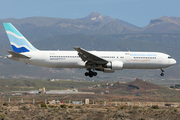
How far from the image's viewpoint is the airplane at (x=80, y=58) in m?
53.3

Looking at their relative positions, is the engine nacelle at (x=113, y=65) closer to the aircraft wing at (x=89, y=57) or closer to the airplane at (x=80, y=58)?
the airplane at (x=80, y=58)

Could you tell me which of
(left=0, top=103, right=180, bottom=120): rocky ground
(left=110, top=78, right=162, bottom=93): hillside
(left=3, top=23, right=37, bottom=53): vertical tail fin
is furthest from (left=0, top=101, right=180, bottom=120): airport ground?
(left=110, top=78, right=162, bottom=93): hillside

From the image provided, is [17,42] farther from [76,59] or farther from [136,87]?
[136,87]

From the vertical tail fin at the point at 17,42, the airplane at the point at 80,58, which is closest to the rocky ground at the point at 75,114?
the airplane at the point at 80,58

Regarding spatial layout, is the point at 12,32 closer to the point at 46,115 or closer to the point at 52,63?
the point at 52,63

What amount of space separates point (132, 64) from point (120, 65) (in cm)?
345

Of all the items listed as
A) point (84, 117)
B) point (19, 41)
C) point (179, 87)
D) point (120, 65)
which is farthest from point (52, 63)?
point (179, 87)

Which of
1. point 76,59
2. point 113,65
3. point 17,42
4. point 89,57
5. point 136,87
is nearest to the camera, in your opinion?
point 89,57

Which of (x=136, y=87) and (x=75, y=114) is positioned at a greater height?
(x=136, y=87)

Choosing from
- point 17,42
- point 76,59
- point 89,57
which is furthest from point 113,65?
point 17,42

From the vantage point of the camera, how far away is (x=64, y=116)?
41.4 m

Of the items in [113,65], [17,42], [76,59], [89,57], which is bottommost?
[113,65]

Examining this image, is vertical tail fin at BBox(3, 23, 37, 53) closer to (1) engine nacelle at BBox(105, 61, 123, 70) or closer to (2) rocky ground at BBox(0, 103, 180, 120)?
(2) rocky ground at BBox(0, 103, 180, 120)

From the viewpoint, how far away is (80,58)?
54469 millimetres
